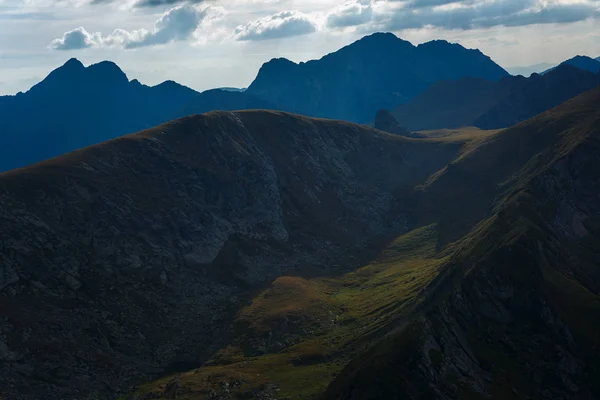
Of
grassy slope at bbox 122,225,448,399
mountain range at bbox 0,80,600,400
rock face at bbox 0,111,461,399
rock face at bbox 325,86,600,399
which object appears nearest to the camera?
rock face at bbox 325,86,600,399

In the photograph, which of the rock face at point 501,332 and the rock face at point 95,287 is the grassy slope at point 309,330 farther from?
the rock face at point 501,332

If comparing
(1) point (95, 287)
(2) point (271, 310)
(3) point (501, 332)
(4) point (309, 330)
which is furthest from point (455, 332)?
(1) point (95, 287)

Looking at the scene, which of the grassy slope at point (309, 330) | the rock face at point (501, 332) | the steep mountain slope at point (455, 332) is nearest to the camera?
the rock face at point (501, 332)

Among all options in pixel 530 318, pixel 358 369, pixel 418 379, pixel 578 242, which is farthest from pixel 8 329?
pixel 578 242

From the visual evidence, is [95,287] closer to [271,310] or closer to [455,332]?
[271,310]

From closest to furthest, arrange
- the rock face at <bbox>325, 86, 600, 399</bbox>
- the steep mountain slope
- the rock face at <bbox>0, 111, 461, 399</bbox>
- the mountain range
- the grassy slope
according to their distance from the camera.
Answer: the rock face at <bbox>325, 86, 600, 399</bbox>
the steep mountain slope
the mountain range
the grassy slope
the rock face at <bbox>0, 111, 461, 399</bbox>

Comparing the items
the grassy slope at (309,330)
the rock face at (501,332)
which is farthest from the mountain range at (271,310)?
the grassy slope at (309,330)

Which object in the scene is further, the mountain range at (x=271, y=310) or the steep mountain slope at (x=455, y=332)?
the mountain range at (x=271, y=310)

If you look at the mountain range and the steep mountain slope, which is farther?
the mountain range

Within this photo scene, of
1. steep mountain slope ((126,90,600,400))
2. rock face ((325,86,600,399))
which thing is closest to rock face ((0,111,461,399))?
steep mountain slope ((126,90,600,400))

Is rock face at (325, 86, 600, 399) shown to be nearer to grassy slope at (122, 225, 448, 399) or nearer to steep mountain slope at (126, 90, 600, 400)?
steep mountain slope at (126, 90, 600, 400)

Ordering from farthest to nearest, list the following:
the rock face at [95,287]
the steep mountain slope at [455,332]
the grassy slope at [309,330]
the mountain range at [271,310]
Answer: the rock face at [95,287], the grassy slope at [309,330], the mountain range at [271,310], the steep mountain slope at [455,332]
